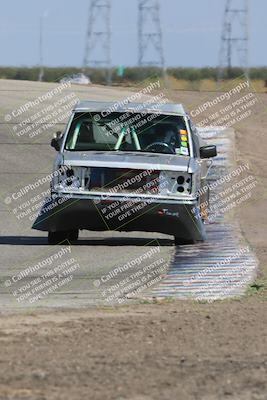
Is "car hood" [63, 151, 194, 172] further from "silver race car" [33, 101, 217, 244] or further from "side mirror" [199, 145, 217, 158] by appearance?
"side mirror" [199, 145, 217, 158]

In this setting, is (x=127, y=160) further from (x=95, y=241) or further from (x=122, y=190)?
(x=95, y=241)

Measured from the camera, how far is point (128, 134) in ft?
48.7

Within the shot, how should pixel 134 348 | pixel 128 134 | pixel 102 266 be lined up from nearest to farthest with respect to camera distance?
pixel 134 348
pixel 102 266
pixel 128 134

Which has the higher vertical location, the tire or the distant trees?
the tire

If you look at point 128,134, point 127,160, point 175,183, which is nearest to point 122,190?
point 127,160

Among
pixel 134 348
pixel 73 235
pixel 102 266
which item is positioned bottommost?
pixel 73 235

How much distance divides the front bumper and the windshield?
91 cm

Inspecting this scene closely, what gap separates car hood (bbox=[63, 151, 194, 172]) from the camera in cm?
1412

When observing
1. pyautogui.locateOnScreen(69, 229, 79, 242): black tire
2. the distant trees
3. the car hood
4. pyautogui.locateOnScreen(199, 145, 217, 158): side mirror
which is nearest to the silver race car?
the car hood

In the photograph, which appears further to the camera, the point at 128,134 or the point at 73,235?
the point at 73,235

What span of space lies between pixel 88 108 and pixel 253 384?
8938mm

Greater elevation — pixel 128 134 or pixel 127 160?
pixel 128 134

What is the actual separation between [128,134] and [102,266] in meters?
2.80

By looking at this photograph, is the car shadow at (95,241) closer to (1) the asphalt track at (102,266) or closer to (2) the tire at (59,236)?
(1) the asphalt track at (102,266)
